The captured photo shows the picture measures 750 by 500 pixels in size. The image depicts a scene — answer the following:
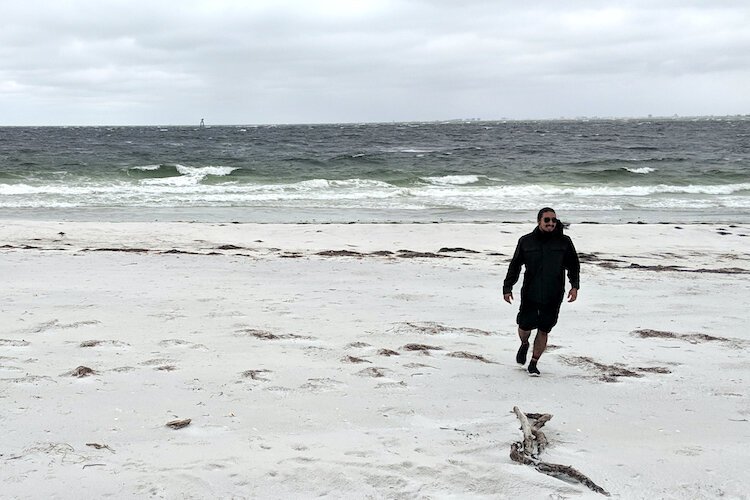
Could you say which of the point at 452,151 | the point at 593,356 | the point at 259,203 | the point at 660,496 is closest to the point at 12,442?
the point at 660,496

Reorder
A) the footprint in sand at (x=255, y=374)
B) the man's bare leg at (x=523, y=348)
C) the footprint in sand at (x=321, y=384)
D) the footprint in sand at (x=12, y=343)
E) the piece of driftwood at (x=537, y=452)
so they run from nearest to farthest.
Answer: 1. the piece of driftwood at (x=537, y=452)
2. the footprint in sand at (x=321, y=384)
3. the footprint in sand at (x=255, y=374)
4. the man's bare leg at (x=523, y=348)
5. the footprint in sand at (x=12, y=343)

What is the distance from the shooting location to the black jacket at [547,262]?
5152 mm

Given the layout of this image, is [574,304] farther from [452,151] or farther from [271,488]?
[452,151]

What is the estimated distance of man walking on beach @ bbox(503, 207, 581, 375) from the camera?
5.15 meters

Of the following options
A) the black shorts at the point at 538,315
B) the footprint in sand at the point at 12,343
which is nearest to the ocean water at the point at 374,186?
the footprint in sand at the point at 12,343

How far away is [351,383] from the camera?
16.2 ft

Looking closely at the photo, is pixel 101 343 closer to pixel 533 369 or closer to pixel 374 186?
pixel 533 369

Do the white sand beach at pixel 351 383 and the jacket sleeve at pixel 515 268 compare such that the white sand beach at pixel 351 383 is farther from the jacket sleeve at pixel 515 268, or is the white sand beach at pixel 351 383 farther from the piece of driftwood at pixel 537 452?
the jacket sleeve at pixel 515 268

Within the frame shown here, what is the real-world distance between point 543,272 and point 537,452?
5.52 ft

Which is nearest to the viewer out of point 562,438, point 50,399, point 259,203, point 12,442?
point 12,442

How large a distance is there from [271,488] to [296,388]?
54.7 inches

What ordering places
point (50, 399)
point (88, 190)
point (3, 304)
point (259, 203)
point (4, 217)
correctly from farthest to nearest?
point (88, 190) < point (259, 203) < point (4, 217) < point (3, 304) < point (50, 399)

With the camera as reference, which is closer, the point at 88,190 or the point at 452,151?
the point at 88,190

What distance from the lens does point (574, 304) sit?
770cm
